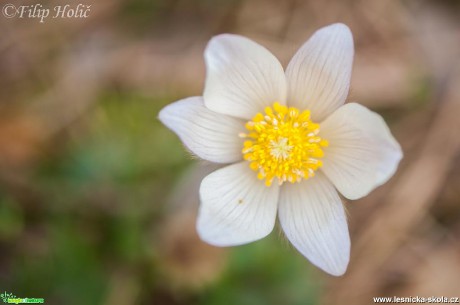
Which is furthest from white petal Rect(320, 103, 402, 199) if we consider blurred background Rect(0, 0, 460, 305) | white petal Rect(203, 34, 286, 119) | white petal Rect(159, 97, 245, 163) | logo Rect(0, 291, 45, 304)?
logo Rect(0, 291, 45, 304)

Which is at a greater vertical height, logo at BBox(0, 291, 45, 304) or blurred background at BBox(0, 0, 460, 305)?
blurred background at BBox(0, 0, 460, 305)

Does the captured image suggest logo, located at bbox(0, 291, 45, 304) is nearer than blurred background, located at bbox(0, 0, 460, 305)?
Yes

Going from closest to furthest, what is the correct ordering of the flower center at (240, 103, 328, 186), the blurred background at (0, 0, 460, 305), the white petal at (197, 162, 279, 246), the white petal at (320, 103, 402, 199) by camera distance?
the white petal at (320, 103, 402, 199), the white petal at (197, 162, 279, 246), the flower center at (240, 103, 328, 186), the blurred background at (0, 0, 460, 305)

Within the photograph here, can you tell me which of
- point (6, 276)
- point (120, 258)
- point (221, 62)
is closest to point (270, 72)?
point (221, 62)

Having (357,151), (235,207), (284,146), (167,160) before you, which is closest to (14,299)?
(167,160)

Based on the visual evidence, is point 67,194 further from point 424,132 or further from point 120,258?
point 424,132

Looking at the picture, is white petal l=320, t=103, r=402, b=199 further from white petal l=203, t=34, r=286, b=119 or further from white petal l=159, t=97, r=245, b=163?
white petal l=159, t=97, r=245, b=163
